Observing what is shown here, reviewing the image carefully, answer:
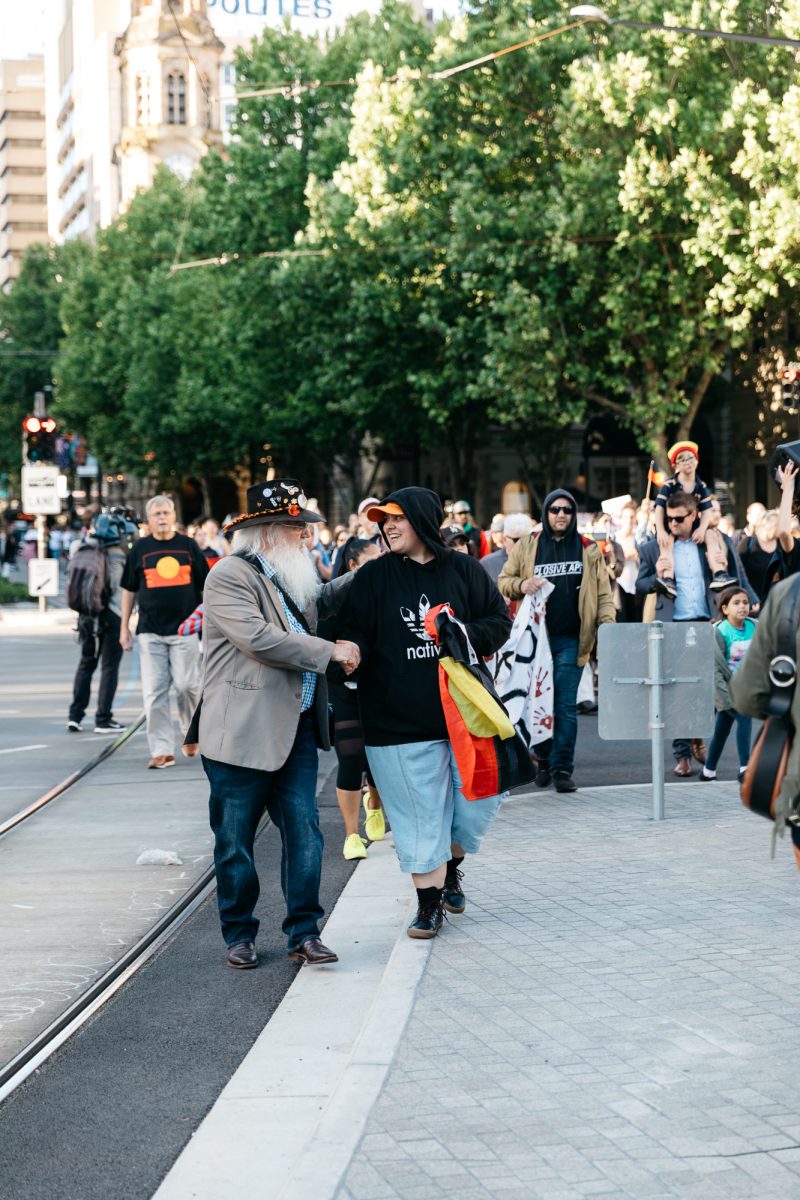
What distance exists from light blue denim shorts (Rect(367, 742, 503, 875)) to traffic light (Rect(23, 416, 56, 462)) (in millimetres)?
23042

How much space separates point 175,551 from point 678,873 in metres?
5.52

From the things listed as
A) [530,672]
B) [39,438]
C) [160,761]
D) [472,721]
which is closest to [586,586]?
[530,672]

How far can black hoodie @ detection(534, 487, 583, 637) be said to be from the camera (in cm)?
1043

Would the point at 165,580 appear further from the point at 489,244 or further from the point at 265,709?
the point at 489,244

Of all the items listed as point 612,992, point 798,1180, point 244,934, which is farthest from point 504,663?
point 798,1180

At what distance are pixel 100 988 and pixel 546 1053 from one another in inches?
75.3

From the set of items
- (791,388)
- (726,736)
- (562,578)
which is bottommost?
(726,736)

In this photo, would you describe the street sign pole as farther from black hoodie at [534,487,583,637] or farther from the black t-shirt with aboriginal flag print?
the black t-shirt with aboriginal flag print

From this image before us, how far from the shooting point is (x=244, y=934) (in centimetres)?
642

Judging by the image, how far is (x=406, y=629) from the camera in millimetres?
6480

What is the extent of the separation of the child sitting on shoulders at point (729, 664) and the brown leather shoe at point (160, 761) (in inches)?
148

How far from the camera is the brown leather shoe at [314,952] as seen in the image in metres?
6.21

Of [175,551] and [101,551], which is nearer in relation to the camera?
[175,551]

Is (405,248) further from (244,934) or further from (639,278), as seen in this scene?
(244,934)
